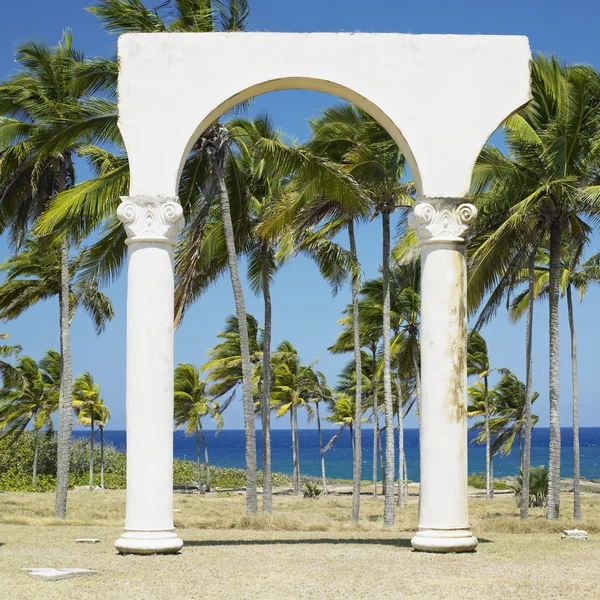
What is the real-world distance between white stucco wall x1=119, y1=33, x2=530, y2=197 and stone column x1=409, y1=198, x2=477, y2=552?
492mm

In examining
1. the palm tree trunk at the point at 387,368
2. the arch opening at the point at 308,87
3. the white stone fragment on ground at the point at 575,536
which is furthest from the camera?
the palm tree trunk at the point at 387,368

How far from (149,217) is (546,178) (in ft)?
36.7

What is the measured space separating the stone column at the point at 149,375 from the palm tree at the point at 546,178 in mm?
8401

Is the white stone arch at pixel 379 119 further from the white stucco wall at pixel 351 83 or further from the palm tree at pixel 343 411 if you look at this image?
the palm tree at pixel 343 411

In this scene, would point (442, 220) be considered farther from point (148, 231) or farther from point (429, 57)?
point (148, 231)

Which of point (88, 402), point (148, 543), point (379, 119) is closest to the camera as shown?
point (148, 543)

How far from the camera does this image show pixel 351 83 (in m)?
11.6

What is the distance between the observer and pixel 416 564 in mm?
9922

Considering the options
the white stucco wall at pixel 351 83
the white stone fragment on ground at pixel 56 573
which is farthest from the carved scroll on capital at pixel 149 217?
the white stone fragment on ground at pixel 56 573

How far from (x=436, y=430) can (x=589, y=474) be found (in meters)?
96.5

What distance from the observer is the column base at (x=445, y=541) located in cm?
1080

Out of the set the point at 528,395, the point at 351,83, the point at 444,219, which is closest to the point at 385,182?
the point at 528,395

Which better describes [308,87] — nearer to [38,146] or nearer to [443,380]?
[443,380]

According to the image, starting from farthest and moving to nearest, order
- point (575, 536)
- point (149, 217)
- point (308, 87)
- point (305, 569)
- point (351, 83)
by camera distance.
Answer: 1. point (575, 536)
2. point (308, 87)
3. point (351, 83)
4. point (149, 217)
5. point (305, 569)
